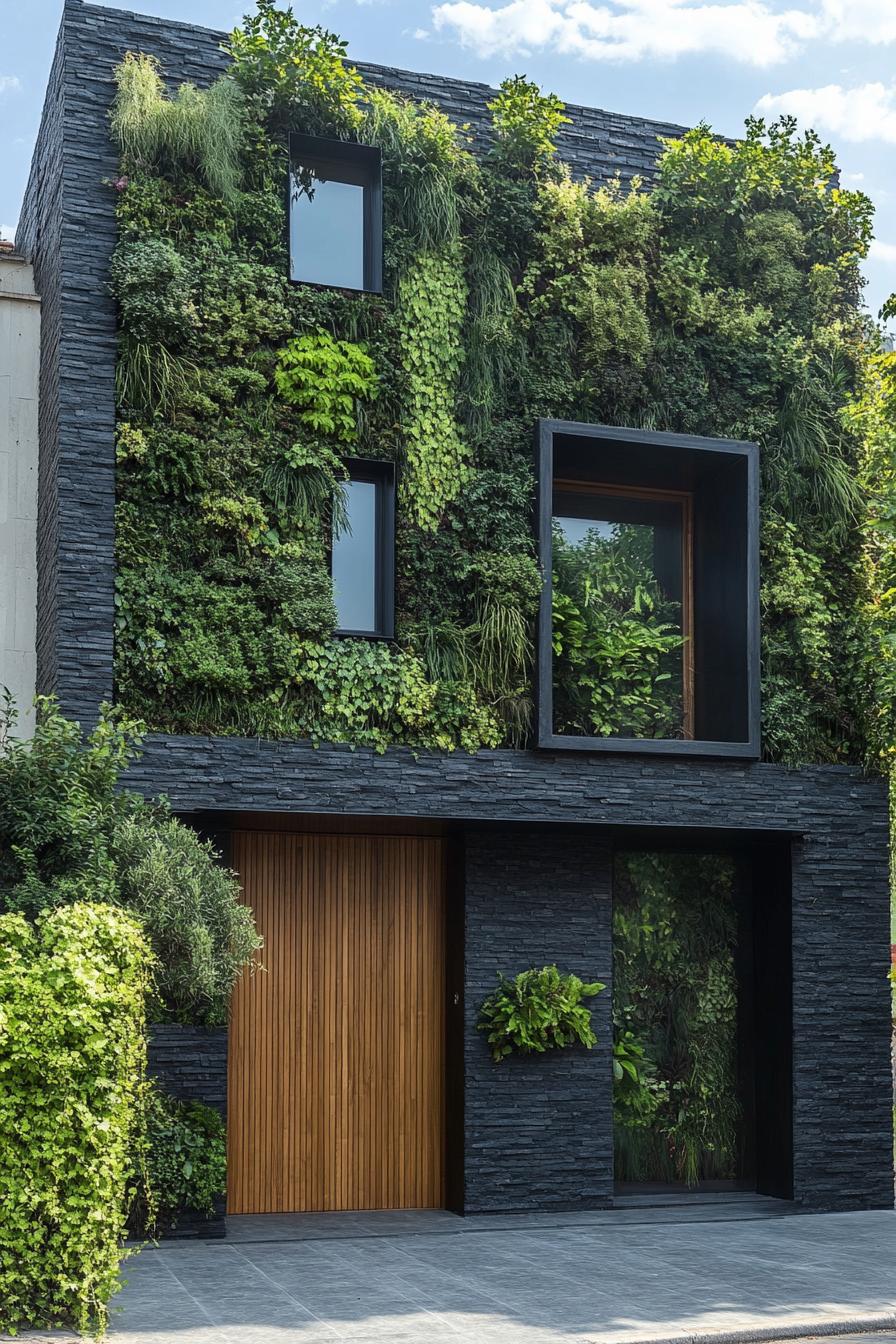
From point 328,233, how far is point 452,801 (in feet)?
16.2

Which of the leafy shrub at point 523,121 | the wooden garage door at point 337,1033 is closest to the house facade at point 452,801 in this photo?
the wooden garage door at point 337,1033

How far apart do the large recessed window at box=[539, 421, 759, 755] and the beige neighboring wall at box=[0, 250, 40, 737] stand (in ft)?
14.2

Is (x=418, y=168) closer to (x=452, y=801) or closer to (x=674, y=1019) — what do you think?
(x=452, y=801)

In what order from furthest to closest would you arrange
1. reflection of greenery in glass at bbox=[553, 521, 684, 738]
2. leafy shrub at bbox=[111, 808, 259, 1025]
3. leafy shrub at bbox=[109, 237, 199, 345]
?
reflection of greenery in glass at bbox=[553, 521, 684, 738]
leafy shrub at bbox=[109, 237, 199, 345]
leafy shrub at bbox=[111, 808, 259, 1025]

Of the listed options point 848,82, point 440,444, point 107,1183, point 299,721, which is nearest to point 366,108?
point 440,444

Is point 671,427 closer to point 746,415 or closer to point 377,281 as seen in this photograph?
point 746,415

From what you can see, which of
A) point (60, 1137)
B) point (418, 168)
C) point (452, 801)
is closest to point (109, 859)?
point (60, 1137)

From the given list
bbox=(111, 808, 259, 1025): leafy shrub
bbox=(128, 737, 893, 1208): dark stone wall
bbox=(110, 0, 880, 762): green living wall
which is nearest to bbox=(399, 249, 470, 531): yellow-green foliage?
bbox=(110, 0, 880, 762): green living wall

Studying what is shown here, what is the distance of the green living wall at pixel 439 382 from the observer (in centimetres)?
1209

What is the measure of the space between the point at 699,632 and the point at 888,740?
1.92 metres

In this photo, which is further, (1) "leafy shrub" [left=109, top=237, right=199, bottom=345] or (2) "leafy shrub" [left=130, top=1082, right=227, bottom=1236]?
(1) "leafy shrub" [left=109, top=237, right=199, bottom=345]

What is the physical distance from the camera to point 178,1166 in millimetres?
11344

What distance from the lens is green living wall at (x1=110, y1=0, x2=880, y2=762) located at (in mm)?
12086

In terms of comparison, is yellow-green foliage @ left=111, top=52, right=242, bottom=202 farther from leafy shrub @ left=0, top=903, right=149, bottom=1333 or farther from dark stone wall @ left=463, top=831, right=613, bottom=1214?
leafy shrub @ left=0, top=903, right=149, bottom=1333
